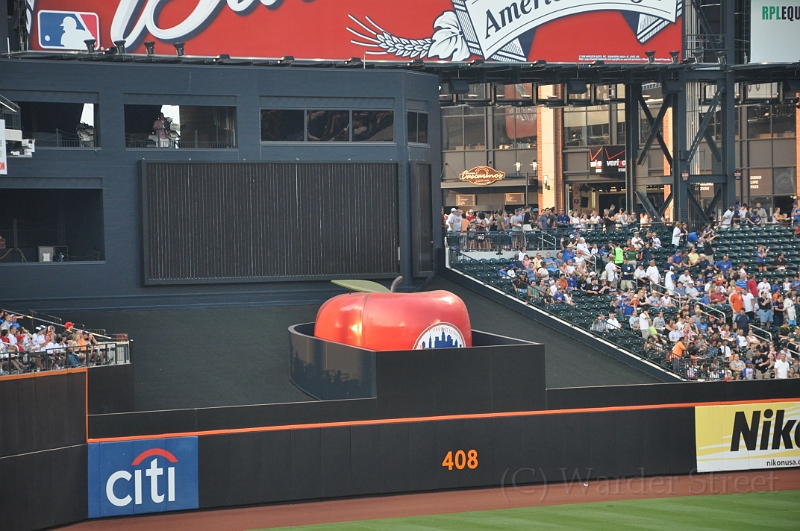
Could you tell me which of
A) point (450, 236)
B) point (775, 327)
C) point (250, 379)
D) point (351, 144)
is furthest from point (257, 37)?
point (775, 327)

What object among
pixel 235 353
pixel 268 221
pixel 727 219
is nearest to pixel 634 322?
pixel 727 219

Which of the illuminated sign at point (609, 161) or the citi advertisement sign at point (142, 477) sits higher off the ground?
the illuminated sign at point (609, 161)

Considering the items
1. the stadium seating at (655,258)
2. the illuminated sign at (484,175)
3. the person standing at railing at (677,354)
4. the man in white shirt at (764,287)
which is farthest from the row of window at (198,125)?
the illuminated sign at (484,175)

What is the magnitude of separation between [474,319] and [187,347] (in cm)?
826

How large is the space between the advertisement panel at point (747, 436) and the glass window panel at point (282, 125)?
537 inches

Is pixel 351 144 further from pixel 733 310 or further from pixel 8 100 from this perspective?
pixel 733 310

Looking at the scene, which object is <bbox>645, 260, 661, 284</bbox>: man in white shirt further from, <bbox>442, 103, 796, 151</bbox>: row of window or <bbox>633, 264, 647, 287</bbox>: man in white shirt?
<bbox>442, 103, 796, 151</bbox>: row of window

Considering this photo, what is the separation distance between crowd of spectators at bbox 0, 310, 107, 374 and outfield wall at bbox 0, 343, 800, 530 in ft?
1.39

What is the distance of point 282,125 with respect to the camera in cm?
3059

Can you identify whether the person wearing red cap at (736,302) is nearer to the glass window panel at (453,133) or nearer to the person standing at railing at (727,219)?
the person standing at railing at (727,219)

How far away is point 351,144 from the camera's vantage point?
31.1m

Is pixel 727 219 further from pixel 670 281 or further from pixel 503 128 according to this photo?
pixel 503 128

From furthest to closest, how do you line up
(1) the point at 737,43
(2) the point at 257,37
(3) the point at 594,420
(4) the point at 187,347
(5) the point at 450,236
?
(1) the point at 737,43 → (5) the point at 450,236 → (2) the point at 257,37 → (4) the point at 187,347 → (3) the point at 594,420

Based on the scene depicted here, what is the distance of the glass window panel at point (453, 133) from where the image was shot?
6159 centimetres
